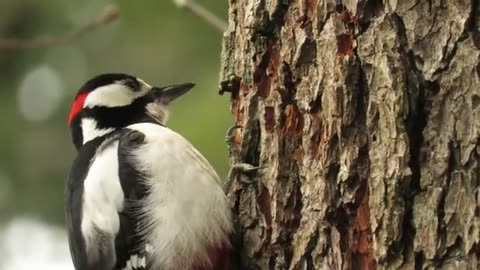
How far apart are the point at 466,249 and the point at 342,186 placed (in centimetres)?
34

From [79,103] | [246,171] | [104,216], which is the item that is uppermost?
[79,103]

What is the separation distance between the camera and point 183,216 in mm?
2881

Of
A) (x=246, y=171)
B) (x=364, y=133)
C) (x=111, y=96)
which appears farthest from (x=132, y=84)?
(x=364, y=133)

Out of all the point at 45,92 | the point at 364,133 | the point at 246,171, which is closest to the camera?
the point at 364,133

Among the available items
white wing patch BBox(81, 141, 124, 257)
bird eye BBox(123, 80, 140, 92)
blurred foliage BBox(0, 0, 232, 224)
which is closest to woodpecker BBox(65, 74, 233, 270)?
white wing patch BBox(81, 141, 124, 257)

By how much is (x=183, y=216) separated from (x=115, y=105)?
0.75 m

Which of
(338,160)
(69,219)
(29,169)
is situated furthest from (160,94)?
(29,169)

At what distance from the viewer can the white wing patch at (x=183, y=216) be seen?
9.42 feet

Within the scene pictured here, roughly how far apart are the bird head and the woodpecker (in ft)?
0.98

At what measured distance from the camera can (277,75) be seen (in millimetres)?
2682

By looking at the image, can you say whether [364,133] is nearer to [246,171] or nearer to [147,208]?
[246,171]

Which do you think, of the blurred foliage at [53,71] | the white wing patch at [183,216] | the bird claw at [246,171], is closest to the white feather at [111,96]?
the white wing patch at [183,216]

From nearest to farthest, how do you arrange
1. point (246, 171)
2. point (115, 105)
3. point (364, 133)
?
point (364, 133) → point (246, 171) → point (115, 105)

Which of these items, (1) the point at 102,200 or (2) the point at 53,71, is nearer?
(1) the point at 102,200
